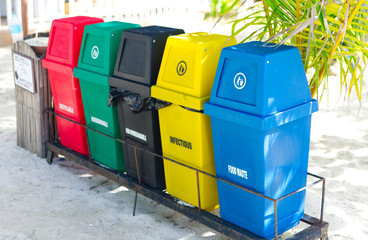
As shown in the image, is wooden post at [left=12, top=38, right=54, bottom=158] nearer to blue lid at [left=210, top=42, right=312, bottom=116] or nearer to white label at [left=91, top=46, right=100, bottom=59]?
white label at [left=91, top=46, right=100, bottom=59]

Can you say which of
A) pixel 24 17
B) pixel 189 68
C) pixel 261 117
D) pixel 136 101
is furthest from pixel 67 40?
pixel 24 17

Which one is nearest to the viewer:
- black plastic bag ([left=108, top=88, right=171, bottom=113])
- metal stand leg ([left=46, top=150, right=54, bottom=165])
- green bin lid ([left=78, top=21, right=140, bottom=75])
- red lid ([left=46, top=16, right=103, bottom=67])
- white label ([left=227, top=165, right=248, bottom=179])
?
white label ([left=227, top=165, right=248, bottom=179])

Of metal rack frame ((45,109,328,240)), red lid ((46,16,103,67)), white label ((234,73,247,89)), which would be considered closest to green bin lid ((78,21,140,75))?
red lid ((46,16,103,67))

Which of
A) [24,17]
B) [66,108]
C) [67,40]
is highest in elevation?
[67,40]

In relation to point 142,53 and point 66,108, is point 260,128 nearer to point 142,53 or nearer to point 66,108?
point 142,53

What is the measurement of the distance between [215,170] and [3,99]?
427 cm

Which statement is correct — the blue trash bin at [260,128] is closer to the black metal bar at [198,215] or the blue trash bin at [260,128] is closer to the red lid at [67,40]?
the black metal bar at [198,215]

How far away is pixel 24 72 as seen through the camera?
5207mm

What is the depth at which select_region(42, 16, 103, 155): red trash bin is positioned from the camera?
15.0ft

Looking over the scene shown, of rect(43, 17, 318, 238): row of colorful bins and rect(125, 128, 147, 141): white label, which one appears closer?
rect(43, 17, 318, 238): row of colorful bins

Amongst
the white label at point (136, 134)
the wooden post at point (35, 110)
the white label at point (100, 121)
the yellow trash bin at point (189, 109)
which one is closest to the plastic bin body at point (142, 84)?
the white label at point (136, 134)

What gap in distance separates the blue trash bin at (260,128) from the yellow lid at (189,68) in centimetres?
17

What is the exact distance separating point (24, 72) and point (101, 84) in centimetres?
131

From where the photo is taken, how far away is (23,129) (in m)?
5.48
